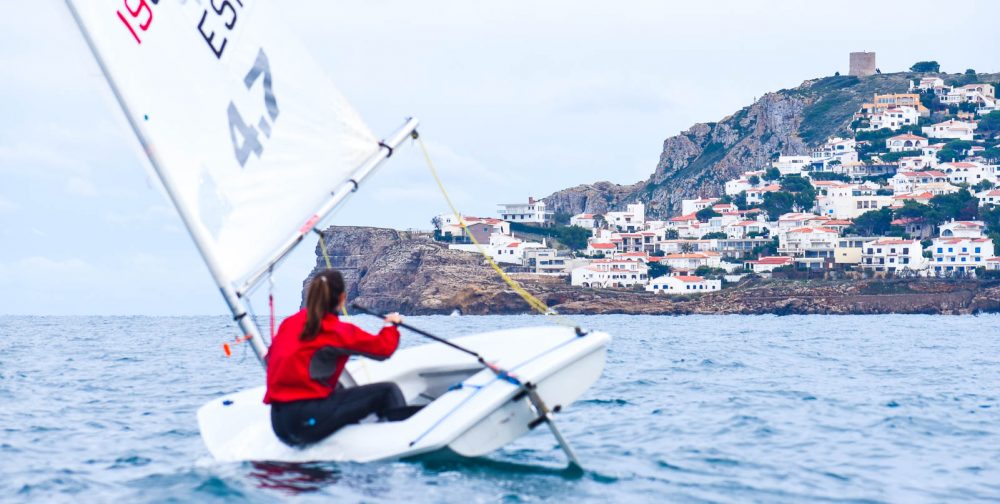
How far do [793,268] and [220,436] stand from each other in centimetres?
9988

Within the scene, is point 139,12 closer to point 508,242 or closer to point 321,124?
point 321,124

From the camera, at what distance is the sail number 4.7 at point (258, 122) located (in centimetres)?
877

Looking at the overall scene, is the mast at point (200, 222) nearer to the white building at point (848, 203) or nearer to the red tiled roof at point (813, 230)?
the red tiled roof at point (813, 230)

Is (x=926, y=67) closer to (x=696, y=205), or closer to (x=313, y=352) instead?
(x=696, y=205)

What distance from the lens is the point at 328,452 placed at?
8.73 meters

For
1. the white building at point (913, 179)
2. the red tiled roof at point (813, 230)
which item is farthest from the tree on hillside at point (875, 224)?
the white building at point (913, 179)

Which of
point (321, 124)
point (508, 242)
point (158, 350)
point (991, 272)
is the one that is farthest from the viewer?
point (508, 242)

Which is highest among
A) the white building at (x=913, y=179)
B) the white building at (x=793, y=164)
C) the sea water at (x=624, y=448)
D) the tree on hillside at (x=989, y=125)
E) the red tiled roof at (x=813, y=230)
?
the tree on hillside at (x=989, y=125)

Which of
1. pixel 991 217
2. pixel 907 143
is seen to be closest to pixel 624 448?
pixel 991 217

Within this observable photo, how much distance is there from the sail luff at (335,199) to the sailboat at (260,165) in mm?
12

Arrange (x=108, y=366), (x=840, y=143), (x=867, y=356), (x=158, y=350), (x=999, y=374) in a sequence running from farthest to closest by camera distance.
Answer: (x=840, y=143) → (x=158, y=350) → (x=867, y=356) → (x=108, y=366) → (x=999, y=374)

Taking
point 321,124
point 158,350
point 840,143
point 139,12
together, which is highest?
point 840,143

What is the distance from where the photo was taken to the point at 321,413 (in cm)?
864

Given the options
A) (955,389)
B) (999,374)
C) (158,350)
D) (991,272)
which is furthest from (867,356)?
(991,272)
